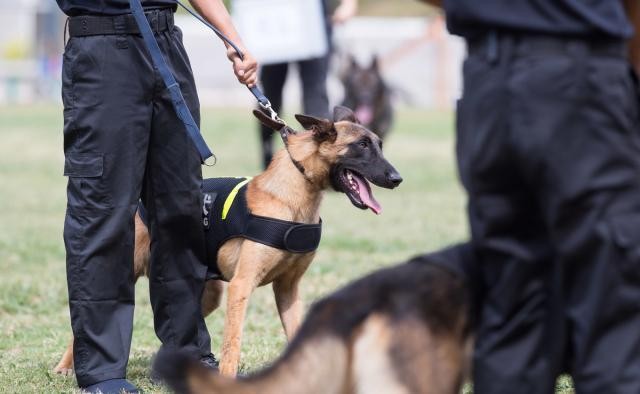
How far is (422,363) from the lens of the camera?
2.74 metres

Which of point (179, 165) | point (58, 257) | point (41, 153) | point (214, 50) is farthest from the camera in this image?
point (214, 50)

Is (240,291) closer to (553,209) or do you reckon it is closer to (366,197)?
(366,197)

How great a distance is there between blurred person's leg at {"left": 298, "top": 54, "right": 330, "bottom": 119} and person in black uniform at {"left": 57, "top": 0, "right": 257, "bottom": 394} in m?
3.53

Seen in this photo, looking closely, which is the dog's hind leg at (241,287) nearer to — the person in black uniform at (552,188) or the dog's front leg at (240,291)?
the dog's front leg at (240,291)

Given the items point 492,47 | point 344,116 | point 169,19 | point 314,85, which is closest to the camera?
point 492,47

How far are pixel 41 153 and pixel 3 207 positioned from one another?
22.2 feet

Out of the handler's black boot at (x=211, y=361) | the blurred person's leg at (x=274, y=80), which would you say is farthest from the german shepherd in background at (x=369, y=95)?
the handler's black boot at (x=211, y=361)

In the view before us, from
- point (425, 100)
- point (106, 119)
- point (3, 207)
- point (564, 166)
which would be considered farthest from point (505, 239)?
point (425, 100)

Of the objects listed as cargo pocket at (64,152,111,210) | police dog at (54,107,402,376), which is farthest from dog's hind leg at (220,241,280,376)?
cargo pocket at (64,152,111,210)

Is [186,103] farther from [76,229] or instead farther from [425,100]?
[425,100]

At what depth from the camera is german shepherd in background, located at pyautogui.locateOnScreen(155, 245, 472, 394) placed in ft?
8.67

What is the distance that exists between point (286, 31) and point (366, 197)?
4251mm

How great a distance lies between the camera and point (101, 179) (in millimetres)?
4172

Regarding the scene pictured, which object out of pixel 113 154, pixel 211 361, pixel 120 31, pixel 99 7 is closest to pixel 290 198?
pixel 211 361
